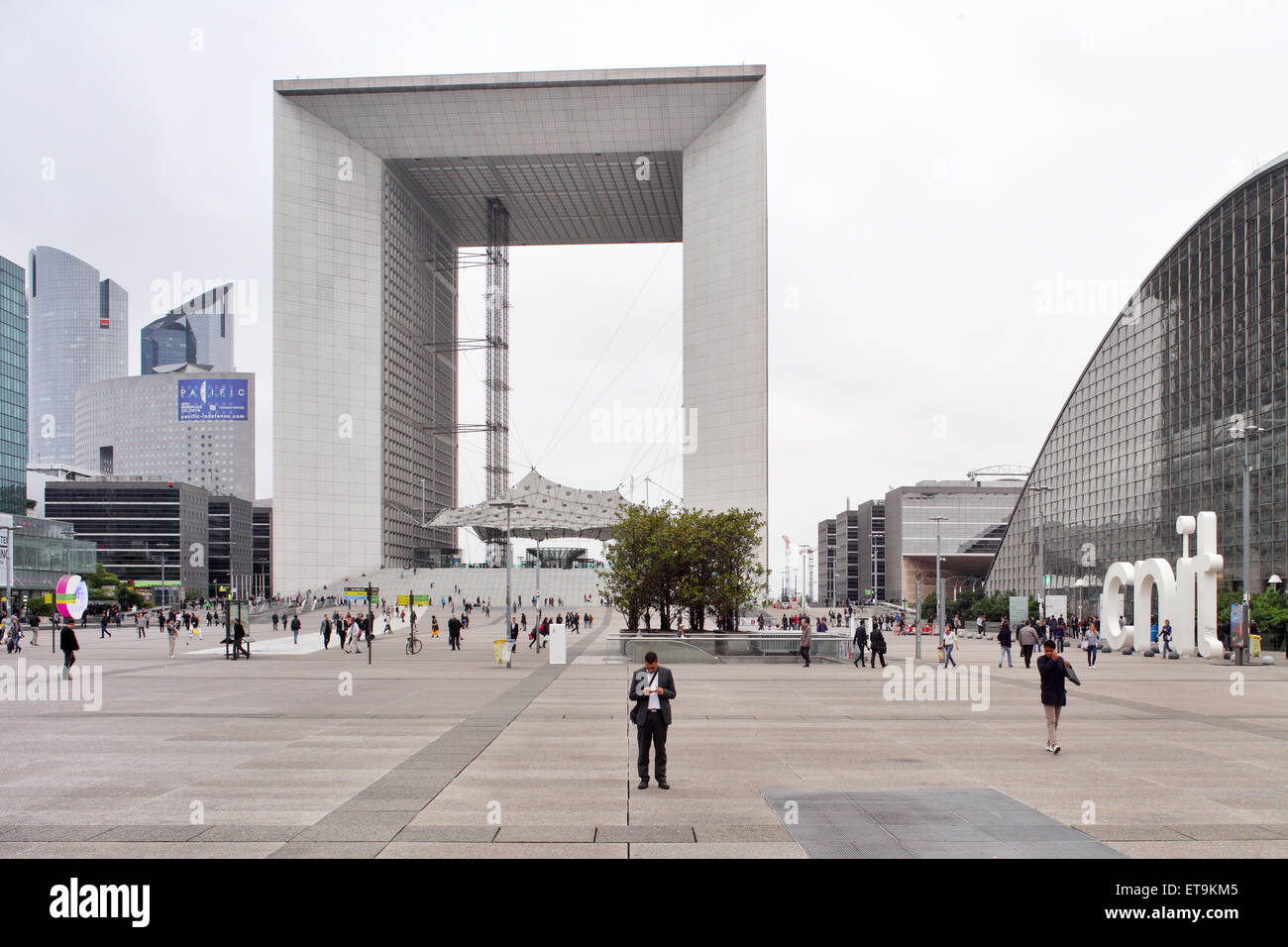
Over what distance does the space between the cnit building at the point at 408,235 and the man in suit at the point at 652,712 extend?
99.5 metres

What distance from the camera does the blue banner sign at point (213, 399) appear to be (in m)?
150

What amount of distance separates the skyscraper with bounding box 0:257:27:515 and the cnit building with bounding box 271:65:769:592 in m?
29.4

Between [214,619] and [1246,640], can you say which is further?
[214,619]

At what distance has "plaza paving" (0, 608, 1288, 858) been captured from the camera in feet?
31.1

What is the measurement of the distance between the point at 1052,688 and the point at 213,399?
155 metres

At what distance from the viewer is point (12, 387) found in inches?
4823

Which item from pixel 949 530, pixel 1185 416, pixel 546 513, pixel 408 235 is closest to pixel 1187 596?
pixel 1185 416

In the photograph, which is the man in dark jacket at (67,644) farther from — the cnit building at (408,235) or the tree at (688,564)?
the cnit building at (408,235)

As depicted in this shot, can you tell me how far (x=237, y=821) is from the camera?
33.4ft

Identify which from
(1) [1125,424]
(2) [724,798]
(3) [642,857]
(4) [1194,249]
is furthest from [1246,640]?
(1) [1125,424]

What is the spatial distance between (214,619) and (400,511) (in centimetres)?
4839
